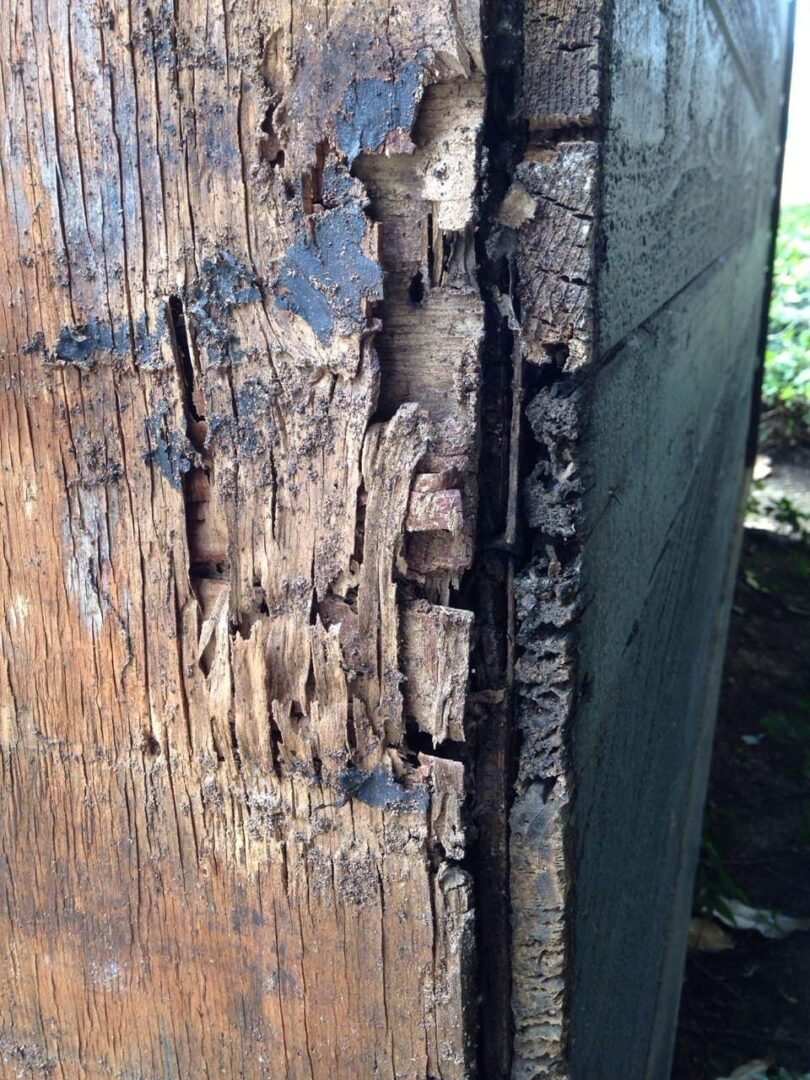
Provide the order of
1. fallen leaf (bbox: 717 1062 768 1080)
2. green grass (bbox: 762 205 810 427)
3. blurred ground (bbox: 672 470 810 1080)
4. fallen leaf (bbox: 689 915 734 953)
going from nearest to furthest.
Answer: fallen leaf (bbox: 717 1062 768 1080) → blurred ground (bbox: 672 470 810 1080) → fallen leaf (bbox: 689 915 734 953) → green grass (bbox: 762 205 810 427)

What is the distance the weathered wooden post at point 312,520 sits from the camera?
2.40ft

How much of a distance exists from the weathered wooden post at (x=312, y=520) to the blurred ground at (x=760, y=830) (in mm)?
2446

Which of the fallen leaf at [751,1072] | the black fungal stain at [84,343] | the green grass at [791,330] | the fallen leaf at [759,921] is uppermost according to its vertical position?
the black fungal stain at [84,343]

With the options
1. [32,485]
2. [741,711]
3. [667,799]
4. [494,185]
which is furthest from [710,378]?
[741,711]

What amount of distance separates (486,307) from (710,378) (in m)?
1.75

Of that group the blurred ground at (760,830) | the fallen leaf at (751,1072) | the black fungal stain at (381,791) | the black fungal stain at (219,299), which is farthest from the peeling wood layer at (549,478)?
the blurred ground at (760,830)

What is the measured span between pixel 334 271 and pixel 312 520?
208 millimetres

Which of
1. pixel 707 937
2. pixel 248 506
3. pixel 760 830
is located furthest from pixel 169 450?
pixel 760 830

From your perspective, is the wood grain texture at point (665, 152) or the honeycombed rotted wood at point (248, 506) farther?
the wood grain texture at point (665, 152)

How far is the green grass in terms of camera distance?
7164 mm

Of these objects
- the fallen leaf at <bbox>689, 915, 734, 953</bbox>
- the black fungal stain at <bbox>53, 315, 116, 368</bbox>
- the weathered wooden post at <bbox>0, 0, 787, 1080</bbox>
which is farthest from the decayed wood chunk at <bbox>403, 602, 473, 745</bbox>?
the fallen leaf at <bbox>689, 915, 734, 953</bbox>

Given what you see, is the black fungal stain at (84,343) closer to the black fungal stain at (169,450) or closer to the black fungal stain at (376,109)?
the black fungal stain at (169,450)

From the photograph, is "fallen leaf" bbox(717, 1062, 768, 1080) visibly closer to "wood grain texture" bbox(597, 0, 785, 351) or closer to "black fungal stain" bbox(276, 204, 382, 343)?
"wood grain texture" bbox(597, 0, 785, 351)

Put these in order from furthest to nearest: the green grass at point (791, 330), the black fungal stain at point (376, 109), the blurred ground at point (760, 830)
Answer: the green grass at point (791, 330) < the blurred ground at point (760, 830) < the black fungal stain at point (376, 109)
